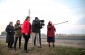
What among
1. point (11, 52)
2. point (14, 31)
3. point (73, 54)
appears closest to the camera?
point (73, 54)

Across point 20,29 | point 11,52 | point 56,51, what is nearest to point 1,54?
point 11,52

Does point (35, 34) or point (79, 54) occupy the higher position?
point (35, 34)

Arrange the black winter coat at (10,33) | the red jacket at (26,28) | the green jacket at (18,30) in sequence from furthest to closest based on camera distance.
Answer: the black winter coat at (10,33)
the green jacket at (18,30)
the red jacket at (26,28)

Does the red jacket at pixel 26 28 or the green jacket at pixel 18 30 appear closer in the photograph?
the red jacket at pixel 26 28

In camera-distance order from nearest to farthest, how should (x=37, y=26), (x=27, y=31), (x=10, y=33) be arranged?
1. (x=27, y=31)
2. (x=37, y=26)
3. (x=10, y=33)

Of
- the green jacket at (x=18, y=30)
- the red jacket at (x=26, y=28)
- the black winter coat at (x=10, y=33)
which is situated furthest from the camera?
the black winter coat at (x=10, y=33)

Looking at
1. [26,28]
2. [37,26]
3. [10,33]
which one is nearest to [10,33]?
[10,33]

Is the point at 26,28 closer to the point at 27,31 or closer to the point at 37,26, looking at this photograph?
the point at 27,31

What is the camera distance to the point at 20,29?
13422 mm

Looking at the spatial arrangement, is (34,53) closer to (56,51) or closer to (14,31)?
(56,51)

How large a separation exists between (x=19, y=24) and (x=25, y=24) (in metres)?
1.51

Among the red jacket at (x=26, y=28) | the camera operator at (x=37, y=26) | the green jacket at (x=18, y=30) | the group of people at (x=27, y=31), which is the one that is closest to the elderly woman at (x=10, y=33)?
the group of people at (x=27, y=31)

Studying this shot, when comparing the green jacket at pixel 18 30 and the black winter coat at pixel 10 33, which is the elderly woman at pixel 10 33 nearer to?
the black winter coat at pixel 10 33

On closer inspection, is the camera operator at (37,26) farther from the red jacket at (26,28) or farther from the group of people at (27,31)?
the red jacket at (26,28)
